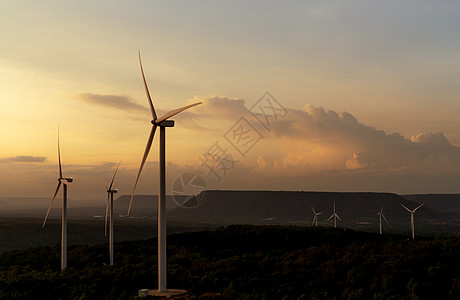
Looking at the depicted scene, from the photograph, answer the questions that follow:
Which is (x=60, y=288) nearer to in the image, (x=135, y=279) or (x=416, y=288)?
(x=135, y=279)

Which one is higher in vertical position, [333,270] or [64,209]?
[64,209]

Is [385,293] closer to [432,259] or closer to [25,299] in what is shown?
[432,259]

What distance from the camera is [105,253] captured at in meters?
79.9

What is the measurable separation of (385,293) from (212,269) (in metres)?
18.3

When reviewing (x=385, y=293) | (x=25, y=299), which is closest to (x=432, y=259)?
(x=385, y=293)

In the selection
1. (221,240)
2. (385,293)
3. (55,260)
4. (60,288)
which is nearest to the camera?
(385,293)

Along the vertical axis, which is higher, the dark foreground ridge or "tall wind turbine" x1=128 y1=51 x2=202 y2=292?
"tall wind turbine" x1=128 y1=51 x2=202 y2=292

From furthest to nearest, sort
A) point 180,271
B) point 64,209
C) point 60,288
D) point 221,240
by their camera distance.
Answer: point 221,240 → point 64,209 → point 180,271 → point 60,288

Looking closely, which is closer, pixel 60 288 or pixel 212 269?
pixel 60 288

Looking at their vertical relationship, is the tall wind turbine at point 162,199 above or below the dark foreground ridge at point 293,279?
above

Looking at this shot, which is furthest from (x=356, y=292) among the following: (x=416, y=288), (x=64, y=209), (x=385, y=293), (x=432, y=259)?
(x=64, y=209)

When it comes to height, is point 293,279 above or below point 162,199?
below

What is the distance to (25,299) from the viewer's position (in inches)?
1423

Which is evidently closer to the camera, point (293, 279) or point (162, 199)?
point (162, 199)
